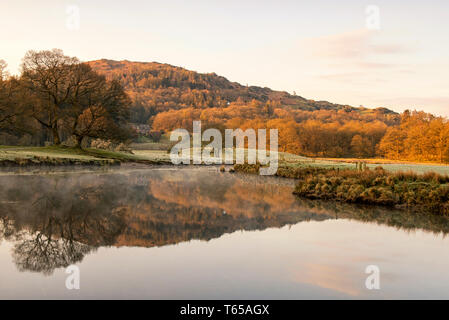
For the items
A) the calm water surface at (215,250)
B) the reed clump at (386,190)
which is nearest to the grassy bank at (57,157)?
the calm water surface at (215,250)

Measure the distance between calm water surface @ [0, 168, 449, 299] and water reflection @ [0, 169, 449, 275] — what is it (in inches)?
1.4

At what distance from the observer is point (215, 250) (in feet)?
24.4

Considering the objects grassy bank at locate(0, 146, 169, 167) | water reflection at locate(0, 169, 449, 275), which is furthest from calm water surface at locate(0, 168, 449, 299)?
grassy bank at locate(0, 146, 169, 167)

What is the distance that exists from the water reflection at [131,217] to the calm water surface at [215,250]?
0.12 feet

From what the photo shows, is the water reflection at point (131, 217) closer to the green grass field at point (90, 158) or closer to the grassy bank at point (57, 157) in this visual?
the grassy bank at point (57, 157)

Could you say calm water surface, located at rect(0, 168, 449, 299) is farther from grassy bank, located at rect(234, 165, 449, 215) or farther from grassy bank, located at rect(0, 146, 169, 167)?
grassy bank, located at rect(0, 146, 169, 167)

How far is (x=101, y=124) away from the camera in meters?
41.2

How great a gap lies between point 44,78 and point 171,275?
40970mm

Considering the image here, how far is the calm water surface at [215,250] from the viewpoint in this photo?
532 cm

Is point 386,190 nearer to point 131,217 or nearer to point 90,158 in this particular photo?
point 131,217

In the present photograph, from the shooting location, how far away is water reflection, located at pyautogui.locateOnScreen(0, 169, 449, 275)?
24.9 feet
